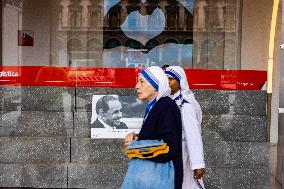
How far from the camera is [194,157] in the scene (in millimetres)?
5238

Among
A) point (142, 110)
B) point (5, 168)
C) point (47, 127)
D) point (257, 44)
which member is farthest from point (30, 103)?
point (257, 44)

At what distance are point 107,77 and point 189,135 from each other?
2878 millimetres

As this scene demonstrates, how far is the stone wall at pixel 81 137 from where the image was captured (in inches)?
315

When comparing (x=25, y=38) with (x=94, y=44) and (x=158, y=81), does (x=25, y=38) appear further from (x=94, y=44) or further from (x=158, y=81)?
(x=158, y=81)

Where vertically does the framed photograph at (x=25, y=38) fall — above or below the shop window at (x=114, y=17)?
below

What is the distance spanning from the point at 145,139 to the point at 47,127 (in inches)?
144

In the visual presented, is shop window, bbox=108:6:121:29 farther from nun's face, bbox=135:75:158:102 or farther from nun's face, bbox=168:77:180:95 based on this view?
nun's face, bbox=135:75:158:102

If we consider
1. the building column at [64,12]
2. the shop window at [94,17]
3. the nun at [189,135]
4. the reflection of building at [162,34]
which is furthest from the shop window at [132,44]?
the nun at [189,135]

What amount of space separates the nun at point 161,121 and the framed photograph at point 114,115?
10.7ft

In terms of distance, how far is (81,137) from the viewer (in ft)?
26.3

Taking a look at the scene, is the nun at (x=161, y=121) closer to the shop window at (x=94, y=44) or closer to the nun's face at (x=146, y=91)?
the nun's face at (x=146, y=91)

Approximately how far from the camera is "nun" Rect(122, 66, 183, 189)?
450 centimetres

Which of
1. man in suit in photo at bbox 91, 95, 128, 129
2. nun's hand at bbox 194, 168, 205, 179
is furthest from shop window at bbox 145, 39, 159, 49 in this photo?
nun's hand at bbox 194, 168, 205, 179

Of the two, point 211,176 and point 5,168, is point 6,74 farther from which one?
point 211,176
